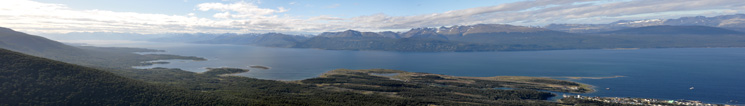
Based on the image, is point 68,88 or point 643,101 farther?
point 643,101

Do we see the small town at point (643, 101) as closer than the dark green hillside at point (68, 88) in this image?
No

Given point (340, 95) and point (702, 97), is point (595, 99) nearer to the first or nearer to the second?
point (702, 97)

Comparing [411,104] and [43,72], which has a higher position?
[43,72]

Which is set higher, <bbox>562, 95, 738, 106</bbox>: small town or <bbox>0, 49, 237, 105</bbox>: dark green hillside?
<bbox>0, 49, 237, 105</bbox>: dark green hillside

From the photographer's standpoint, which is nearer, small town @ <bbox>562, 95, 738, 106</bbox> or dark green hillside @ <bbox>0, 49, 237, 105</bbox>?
dark green hillside @ <bbox>0, 49, 237, 105</bbox>

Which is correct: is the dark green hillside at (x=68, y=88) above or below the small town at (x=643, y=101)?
above

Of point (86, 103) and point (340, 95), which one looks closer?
point (86, 103)

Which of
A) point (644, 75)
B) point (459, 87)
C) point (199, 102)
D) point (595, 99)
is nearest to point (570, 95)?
point (595, 99)

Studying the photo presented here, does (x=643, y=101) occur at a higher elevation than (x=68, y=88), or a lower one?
lower
